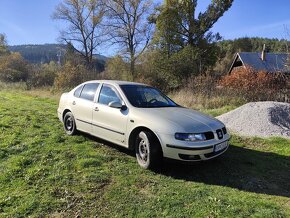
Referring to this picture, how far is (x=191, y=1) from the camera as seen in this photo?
2950cm

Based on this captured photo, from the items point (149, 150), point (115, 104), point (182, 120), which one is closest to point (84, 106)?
point (115, 104)

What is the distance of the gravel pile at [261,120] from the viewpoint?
8.82 metres

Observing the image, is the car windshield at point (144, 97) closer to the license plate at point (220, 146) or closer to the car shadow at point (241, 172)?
the car shadow at point (241, 172)

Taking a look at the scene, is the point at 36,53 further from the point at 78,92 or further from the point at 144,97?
the point at 144,97

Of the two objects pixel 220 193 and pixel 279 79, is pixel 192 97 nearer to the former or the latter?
pixel 279 79

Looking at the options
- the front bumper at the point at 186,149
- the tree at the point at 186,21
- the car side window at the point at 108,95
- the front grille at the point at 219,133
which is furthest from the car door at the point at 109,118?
the tree at the point at 186,21

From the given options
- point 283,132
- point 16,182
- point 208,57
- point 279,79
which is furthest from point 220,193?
point 208,57

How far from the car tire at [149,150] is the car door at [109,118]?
22.7 inches

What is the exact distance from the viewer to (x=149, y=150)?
5.62 meters

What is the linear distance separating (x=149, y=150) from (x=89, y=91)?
108 inches

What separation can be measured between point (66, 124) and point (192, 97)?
8556mm

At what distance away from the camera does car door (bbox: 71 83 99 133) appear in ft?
23.9

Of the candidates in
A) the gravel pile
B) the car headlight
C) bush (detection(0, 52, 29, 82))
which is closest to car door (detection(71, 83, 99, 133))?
the car headlight

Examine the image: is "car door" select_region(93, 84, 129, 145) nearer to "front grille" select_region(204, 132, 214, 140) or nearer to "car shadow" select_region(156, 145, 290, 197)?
"car shadow" select_region(156, 145, 290, 197)
